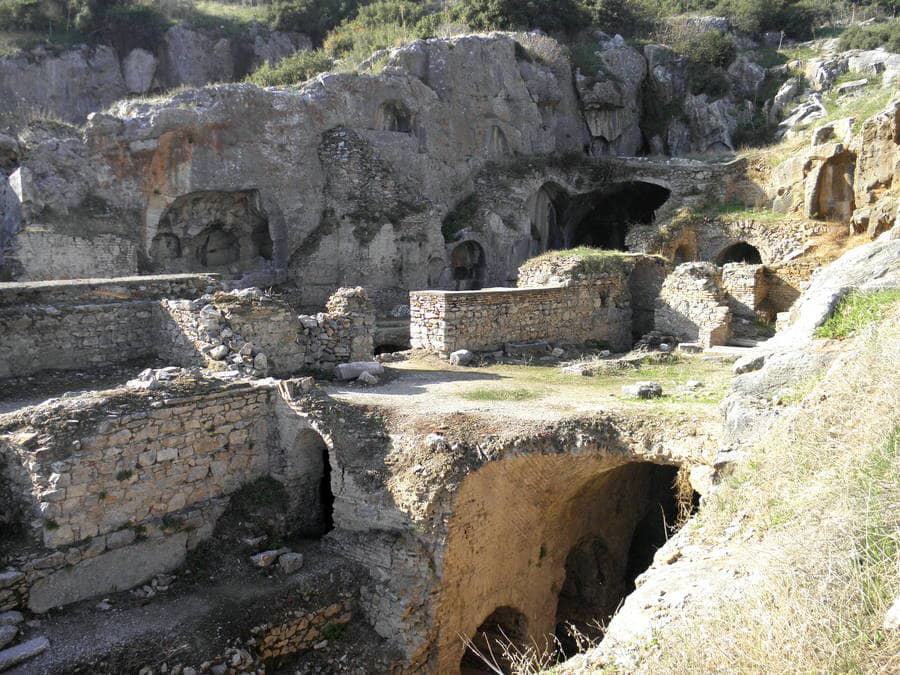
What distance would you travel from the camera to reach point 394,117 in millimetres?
21938

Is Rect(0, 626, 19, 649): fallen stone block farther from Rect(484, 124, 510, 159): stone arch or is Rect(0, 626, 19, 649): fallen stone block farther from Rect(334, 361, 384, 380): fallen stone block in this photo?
Rect(484, 124, 510, 159): stone arch

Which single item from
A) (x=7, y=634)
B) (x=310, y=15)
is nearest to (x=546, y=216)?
(x=310, y=15)

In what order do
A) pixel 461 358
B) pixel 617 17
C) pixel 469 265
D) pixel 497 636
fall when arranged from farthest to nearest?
pixel 617 17 → pixel 469 265 → pixel 461 358 → pixel 497 636

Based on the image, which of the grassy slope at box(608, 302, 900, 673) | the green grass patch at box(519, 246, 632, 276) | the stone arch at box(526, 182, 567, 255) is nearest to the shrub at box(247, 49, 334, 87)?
the stone arch at box(526, 182, 567, 255)

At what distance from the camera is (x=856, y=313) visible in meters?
5.86

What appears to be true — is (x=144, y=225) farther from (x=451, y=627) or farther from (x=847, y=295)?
(x=847, y=295)

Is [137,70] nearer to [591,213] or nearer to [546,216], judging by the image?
[546,216]

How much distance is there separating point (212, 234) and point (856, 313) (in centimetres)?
1713

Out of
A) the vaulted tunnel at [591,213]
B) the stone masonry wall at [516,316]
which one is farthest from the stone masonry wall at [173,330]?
the vaulted tunnel at [591,213]

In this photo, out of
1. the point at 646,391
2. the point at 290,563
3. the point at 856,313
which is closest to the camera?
the point at 856,313

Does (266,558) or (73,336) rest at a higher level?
(73,336)

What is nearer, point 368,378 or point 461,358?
point 368,378

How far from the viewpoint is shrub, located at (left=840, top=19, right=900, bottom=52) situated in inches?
1068

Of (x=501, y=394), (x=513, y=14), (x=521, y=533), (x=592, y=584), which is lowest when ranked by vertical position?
(x=592, y=584)
